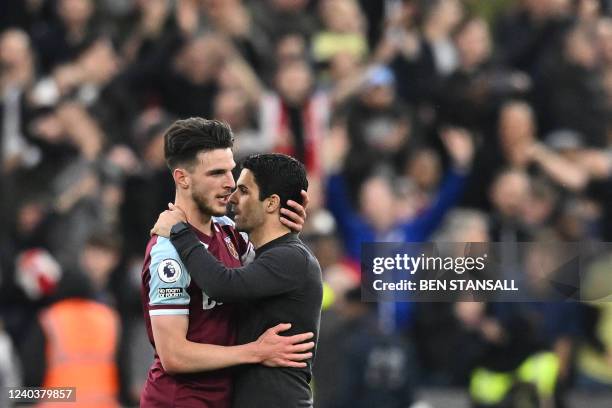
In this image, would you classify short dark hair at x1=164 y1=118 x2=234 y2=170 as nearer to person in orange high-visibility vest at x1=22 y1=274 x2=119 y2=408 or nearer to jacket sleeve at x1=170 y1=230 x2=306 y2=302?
jacket sleeve at x1=170 y1=230 x2=306 y2=302

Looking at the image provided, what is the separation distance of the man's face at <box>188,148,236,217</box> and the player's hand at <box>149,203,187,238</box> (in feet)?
0.27

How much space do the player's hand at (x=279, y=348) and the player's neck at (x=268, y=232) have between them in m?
0.33

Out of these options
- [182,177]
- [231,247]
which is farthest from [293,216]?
[182,177]

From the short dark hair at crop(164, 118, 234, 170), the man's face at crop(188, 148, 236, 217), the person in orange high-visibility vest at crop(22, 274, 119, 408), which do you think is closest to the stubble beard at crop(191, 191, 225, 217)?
the man's face at crop(188, 148, 236, 217)

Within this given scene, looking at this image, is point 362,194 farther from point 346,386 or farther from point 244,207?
point 244,207

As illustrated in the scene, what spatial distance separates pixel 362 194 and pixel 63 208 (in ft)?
7.77

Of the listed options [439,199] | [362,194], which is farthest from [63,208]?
[439,199]

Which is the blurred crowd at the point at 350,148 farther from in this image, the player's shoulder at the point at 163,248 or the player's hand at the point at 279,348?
the player's shoulder at the point at 163,248

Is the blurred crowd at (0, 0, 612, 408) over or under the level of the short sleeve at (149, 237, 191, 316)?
over

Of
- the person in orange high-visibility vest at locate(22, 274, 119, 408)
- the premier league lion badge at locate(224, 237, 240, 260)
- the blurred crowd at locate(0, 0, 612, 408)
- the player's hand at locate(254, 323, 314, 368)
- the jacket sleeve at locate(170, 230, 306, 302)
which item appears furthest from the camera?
the blurred crowd at locate(0, 0, 612, 408)

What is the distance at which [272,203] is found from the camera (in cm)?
436

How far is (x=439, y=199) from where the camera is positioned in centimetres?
866

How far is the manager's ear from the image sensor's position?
4.35 m

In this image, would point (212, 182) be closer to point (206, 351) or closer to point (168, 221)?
point (168, 221)
